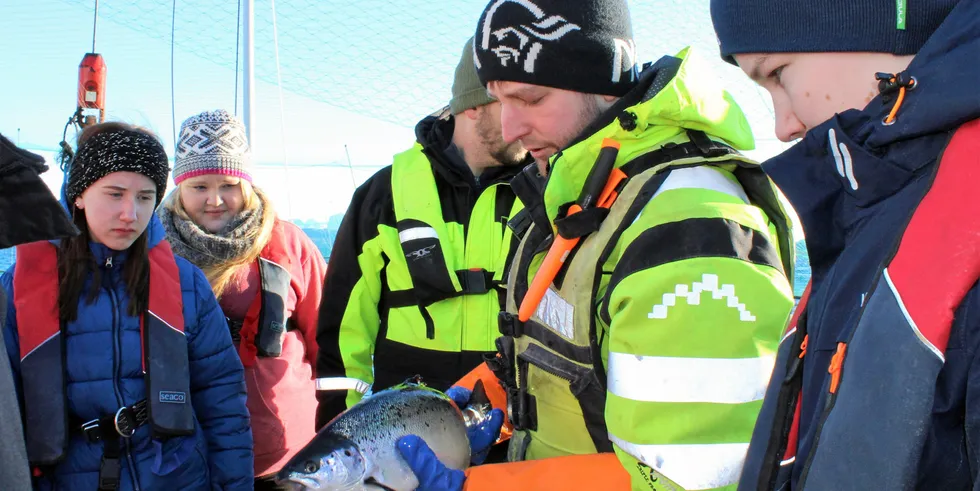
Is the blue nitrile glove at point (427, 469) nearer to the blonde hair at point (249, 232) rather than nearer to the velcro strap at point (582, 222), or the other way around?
the velcro strap at point (582, 222)

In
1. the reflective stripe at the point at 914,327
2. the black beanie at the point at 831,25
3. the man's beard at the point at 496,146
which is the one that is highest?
the man's beard at the point at 496,146

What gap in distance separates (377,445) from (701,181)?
3.46ft

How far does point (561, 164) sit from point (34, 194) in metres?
1.60

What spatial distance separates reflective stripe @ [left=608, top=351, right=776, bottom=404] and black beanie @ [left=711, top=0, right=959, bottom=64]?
0.59m

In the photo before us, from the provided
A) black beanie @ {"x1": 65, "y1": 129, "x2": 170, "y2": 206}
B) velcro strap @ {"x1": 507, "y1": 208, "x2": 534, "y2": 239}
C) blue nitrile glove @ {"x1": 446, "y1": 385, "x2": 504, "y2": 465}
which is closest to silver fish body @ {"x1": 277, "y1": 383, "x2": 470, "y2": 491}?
blue nitrile glove @ {"x1": 446, "y1": 385, "x2": 504, "y2": 465}

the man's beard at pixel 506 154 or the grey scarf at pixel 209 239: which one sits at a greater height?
the man's beard at pixel 506 154

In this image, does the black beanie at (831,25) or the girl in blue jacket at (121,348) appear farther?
the girl in blue jacket at (121,348)

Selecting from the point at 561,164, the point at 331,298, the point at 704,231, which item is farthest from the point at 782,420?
the point at 331,298

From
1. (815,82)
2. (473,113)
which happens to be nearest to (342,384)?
(473,113)

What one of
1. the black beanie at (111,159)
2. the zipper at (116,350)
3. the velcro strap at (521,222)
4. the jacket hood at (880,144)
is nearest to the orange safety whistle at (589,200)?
the velcro strap at (521,222)

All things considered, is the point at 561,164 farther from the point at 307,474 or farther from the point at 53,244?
the point at 53,244

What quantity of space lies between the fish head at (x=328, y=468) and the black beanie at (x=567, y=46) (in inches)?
45.1

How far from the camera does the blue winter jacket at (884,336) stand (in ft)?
2.98

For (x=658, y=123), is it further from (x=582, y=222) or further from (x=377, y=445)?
(x=377, y=445)
